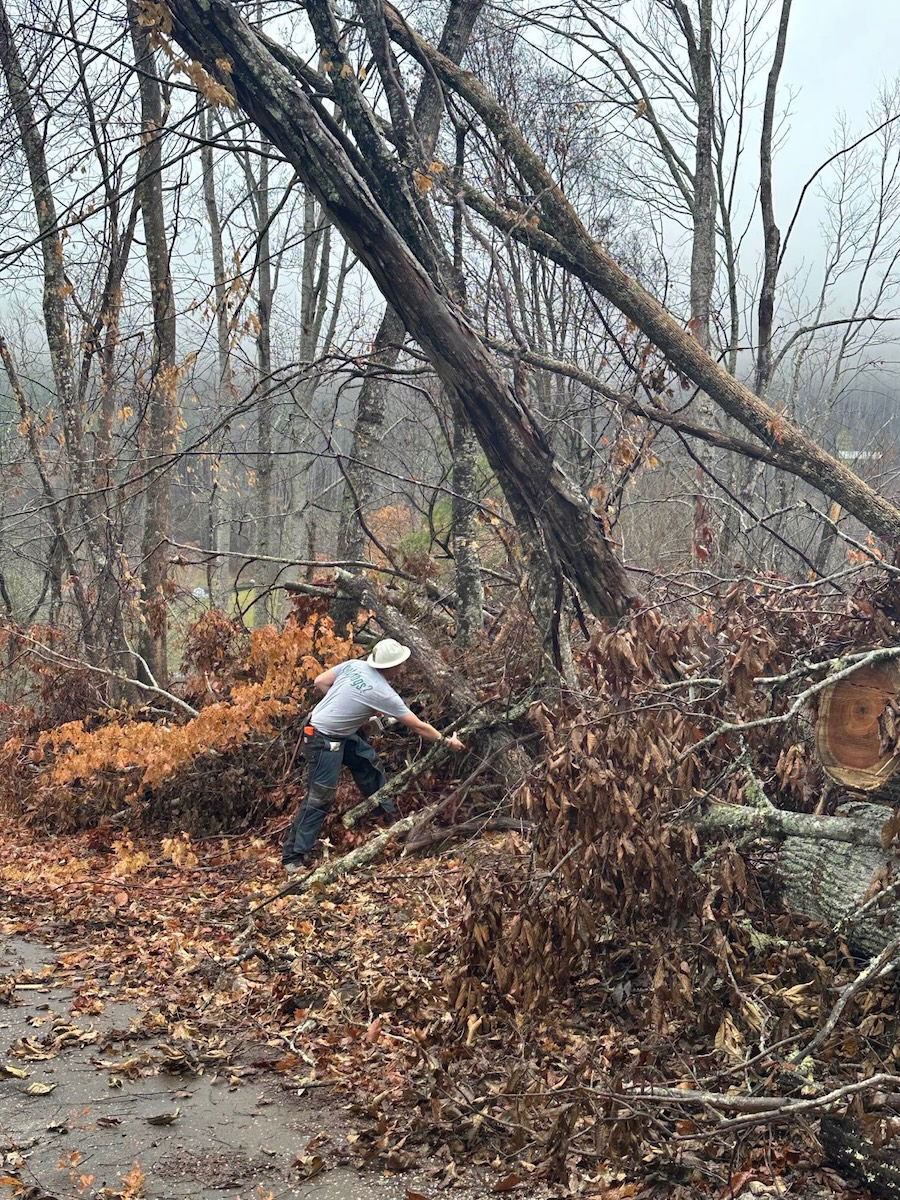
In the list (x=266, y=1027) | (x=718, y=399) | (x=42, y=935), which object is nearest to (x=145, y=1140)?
(x=266, y=1027)

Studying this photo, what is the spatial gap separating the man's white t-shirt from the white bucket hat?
115mm

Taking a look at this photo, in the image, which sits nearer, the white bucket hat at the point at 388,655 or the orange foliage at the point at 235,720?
the white bucket hat at the point at 388,655

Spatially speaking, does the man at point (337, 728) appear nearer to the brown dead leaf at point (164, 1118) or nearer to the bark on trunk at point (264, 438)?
the brown dead leaf at point (164, 1118)

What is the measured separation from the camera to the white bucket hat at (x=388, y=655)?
6.55 m

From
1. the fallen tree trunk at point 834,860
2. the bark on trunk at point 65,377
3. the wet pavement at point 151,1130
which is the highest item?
the bark on trunk at point 65,377

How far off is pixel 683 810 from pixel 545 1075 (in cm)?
110

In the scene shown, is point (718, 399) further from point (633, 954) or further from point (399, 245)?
point (633, 954)

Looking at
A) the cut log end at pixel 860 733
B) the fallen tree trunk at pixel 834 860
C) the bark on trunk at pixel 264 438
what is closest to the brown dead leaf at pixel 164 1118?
the fallen tree trunk at pixel 834 860

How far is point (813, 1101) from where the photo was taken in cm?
255

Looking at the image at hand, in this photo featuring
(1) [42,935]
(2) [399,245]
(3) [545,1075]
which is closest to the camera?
(3) [545,1075]

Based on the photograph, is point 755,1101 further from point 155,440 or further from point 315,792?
point 155,440

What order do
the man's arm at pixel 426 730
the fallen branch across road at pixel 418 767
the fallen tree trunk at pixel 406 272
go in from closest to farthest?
the fallen tree trunk at pixel 406 272, the man's arm at pixel 426 730, the fallen branch across road at pixel 418 767

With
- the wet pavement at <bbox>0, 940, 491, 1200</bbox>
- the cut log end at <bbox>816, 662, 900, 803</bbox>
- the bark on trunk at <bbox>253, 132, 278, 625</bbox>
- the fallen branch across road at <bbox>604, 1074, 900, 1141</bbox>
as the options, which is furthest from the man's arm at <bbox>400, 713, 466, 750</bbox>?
the bark on trunk at <bbox>253, 132, 278, 625</bbox>

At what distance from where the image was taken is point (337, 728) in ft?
21.0
